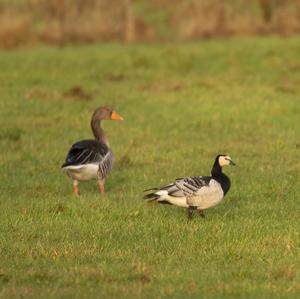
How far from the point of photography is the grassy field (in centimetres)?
789

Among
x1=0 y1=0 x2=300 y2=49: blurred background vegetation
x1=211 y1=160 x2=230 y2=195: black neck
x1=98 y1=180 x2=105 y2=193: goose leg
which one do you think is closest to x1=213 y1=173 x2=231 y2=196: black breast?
x1=211 y1=160 x2=230 y2=195: black neck

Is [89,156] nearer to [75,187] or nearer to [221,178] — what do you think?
[75,187]

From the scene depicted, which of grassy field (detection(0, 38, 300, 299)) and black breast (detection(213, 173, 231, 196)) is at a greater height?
black breast (detection(213, 173, 231, 196))

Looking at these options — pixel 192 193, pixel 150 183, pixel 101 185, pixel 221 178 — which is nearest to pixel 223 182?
pixel 221 178

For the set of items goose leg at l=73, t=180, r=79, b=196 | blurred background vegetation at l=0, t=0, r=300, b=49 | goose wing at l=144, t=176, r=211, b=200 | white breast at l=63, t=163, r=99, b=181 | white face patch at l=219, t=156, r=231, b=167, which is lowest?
blurred background vegetation at l=0, t=0, r=300, b=49

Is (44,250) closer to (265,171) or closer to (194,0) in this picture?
(265,171)

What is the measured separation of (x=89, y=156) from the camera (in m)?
11.5

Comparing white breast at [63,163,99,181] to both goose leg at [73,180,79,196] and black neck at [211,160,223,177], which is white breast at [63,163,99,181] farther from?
black neck at [211,160,223,177]

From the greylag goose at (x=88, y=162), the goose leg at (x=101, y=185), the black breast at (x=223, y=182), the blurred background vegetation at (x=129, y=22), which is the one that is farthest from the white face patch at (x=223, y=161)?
the blurred background vegetation at (x=129, y=22)

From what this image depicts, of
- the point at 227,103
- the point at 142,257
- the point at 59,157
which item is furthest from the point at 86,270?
the point at 227,103

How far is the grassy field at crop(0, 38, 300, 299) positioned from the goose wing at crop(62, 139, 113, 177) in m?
0.41

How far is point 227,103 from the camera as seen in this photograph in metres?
20.0

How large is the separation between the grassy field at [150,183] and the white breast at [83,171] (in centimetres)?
31

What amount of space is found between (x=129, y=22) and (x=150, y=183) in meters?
22.8
